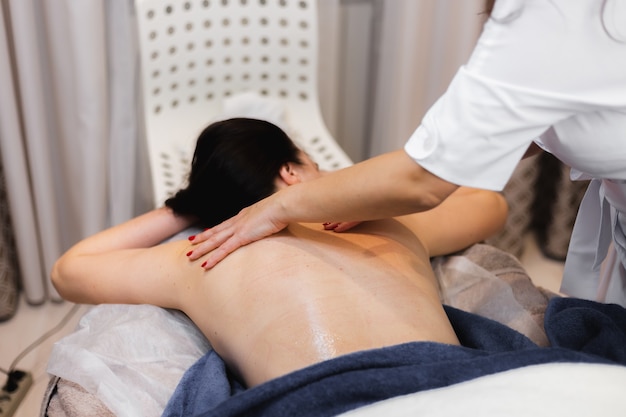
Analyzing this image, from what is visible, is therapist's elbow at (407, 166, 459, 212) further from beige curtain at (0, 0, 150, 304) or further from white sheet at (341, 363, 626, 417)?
beige curtain at (0, 0, 150, 304)

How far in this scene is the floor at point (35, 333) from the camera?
1.99 meters

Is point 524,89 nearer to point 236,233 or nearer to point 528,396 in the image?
point 528,396

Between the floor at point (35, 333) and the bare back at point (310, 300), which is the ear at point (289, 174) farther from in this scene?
the floor at point (35, 333)

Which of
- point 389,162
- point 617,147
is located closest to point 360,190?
point 389,162

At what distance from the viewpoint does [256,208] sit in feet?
4.05

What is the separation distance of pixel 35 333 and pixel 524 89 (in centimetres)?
178

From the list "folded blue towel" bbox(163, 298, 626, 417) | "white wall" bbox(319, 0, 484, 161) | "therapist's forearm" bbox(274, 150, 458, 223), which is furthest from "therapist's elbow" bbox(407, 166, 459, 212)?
"white wall" bbox(319, 0, 484, 161)

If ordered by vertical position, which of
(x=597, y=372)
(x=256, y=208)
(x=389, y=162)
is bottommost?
(x=597, y=372)

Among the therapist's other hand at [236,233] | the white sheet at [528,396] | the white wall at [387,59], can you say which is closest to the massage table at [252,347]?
the white sheet at [528,396]

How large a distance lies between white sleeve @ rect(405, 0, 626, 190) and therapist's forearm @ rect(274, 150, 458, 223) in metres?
0.04

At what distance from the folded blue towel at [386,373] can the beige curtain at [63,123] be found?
1147 millimetres

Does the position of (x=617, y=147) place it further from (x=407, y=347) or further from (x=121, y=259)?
(x=121, y=259)

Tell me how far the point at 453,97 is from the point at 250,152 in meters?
0.56

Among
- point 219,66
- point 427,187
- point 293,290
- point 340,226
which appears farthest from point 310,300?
point 219,66
